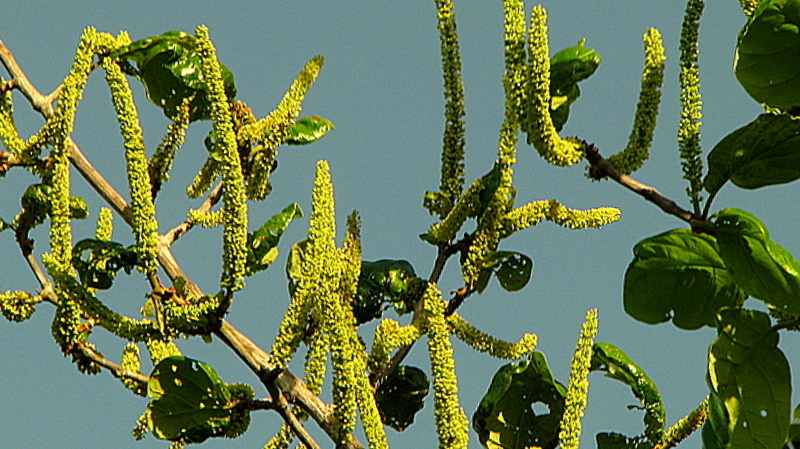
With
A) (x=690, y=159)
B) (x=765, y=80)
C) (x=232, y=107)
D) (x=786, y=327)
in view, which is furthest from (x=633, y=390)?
(x=232, y=107)

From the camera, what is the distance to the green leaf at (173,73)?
8.79 feet

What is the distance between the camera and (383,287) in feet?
8.25

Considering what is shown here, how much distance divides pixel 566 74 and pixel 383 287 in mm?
643

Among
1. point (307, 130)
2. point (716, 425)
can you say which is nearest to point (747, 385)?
point (716, 425)

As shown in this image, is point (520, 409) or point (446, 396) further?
point (520, 409)

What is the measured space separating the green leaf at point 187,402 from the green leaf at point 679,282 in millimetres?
1022

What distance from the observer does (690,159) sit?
Result: 2.32 metres

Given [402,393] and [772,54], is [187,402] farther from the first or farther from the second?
[772,54]

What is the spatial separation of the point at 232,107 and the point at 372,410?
0.96 m

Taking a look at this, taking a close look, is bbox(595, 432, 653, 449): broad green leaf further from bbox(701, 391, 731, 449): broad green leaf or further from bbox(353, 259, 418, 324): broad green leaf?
bbox(353, 259, 418, 324): broad green leaf

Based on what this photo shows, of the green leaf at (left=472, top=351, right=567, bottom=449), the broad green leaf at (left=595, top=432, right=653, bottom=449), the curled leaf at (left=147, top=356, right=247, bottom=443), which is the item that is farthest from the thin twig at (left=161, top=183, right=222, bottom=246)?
the broad green leaf at (left=595, top=432, right=653, bottom=449)

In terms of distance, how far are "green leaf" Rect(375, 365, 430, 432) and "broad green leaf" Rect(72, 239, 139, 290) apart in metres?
0.75

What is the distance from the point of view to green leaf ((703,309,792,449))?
2158 mm

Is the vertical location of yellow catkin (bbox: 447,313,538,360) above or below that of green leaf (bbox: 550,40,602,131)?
below
